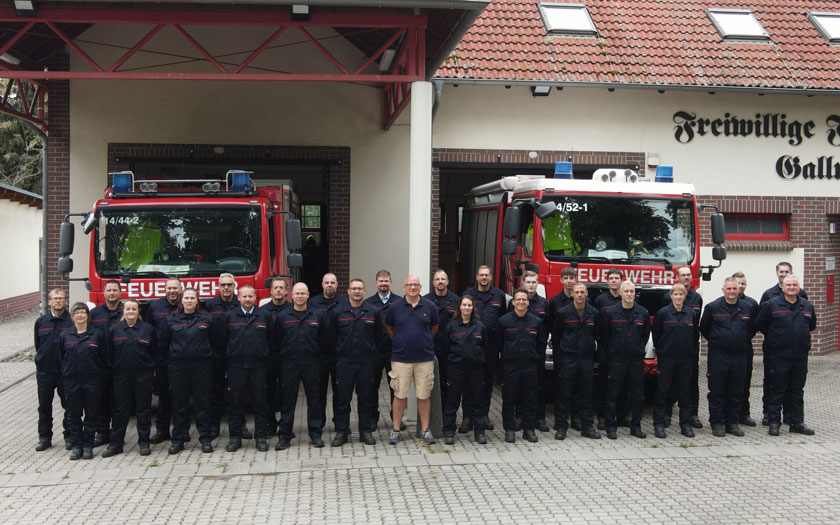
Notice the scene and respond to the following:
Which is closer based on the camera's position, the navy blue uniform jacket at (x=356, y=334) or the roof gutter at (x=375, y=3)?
the navy blue uniform jacket at (x=356, y=334)

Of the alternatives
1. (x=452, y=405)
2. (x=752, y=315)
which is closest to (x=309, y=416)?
(x=452, y=405)

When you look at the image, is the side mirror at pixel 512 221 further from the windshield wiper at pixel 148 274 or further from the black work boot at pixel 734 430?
the windshield wiper at pixel 148 274

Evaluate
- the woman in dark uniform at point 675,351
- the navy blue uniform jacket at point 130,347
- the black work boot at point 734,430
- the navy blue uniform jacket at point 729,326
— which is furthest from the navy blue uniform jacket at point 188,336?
the black work boot at point 734,430

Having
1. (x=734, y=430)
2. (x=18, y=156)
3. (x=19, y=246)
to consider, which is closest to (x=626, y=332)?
(x=734, y=430)

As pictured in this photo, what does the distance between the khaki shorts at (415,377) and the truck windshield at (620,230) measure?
2292mm

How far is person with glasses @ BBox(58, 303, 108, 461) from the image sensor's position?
25.3 ft

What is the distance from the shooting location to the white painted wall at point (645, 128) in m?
13.6

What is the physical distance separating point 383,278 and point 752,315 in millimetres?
3954

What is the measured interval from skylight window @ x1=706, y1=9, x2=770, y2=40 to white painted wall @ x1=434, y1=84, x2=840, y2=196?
1.20 metres

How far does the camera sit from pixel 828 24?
15.1 meters

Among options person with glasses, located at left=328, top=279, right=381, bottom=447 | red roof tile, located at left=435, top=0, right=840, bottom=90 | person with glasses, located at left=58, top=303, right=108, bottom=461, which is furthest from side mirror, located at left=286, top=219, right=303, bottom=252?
red roof tile, located at left=435, top=0, right=840, bottom=90

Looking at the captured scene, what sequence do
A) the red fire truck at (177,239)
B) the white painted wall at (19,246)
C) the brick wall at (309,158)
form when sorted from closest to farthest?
the red fire truck at (177,239)
the brick wall at (309,158)
the white painted wall at (19,246)

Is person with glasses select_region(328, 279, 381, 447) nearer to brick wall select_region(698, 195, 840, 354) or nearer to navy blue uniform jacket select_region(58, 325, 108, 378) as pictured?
navy blue uniform jacket select_region(58, 325, 108, 378)

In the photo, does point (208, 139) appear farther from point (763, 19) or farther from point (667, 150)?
point (763, 19)
